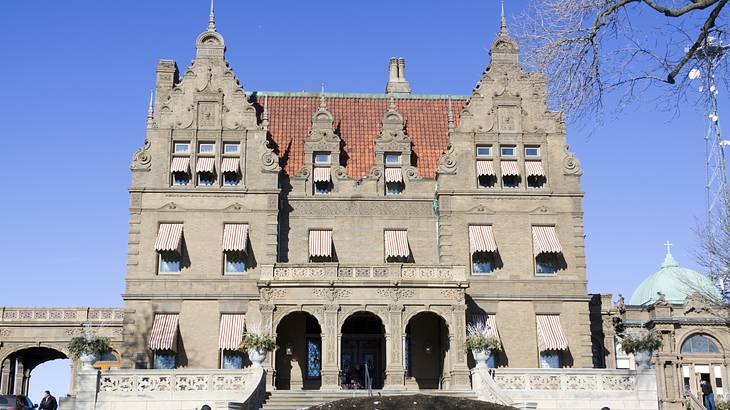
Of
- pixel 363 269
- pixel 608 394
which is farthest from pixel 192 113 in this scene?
pixel 608 394

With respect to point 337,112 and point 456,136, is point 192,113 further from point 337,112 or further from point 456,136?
point 456,136

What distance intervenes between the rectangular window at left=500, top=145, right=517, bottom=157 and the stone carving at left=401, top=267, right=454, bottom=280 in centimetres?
797

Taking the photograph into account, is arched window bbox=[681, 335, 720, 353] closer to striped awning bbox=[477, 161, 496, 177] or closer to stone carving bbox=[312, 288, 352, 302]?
striped awning bbox=[477, 161, 496, 177]

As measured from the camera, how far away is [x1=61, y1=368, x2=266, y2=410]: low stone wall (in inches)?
1280

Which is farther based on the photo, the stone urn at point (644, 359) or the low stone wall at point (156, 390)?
the stone urn at point (644, 359)

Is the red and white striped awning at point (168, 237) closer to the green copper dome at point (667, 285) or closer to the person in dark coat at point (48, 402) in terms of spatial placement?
the person in dark coat at point (48, 402)

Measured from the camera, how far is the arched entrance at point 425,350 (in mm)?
42531

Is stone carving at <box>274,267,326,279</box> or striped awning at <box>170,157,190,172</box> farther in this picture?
striped awning at <box>170,157,190,172</box>

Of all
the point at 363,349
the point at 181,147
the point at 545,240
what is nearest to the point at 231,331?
the point at 363,349

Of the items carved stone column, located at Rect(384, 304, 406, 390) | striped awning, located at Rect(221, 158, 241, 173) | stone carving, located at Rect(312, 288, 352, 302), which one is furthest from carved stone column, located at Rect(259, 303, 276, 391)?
striped awning, located at Rect(221, 158, 241, 173)

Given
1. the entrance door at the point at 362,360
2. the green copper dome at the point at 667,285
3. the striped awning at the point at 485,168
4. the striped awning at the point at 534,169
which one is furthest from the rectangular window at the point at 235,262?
the green copper dome at the point at 667,285

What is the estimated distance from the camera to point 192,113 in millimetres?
45250

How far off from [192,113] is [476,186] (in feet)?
47.6

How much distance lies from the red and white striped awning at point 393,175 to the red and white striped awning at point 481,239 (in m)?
4.42
